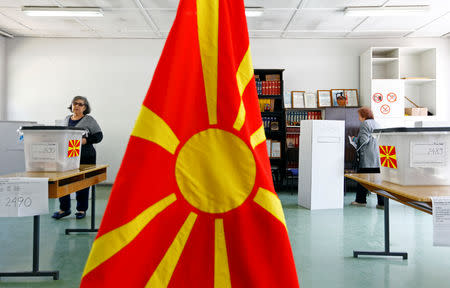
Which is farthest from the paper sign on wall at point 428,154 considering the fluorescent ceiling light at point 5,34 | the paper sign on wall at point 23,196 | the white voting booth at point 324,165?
the fluorescent ceiling light at point 5,34

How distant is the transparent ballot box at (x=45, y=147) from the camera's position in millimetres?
2336

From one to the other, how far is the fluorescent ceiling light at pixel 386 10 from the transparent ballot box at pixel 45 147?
4.43m

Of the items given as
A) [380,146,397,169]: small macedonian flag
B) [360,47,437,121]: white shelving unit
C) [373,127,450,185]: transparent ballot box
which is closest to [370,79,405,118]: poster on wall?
[360,47,437,121]: white shelving unit

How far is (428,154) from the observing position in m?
1.64

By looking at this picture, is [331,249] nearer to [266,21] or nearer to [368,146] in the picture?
[368,146]

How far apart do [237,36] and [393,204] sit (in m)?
5.15

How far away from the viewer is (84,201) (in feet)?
13.1

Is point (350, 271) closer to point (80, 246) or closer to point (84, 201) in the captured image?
point (80, 246)

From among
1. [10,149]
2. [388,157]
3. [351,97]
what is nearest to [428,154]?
[388,157]

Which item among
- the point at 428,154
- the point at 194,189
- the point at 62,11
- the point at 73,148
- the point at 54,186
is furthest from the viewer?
the point at 62,11

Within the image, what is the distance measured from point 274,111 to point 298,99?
0.55 meters

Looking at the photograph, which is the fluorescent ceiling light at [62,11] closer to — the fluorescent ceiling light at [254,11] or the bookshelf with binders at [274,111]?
the fluorescent ceiling light at [254,11]

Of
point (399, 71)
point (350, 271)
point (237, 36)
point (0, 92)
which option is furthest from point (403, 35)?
point (0, 92)

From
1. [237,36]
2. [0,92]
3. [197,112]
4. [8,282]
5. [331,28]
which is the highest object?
[331,28]
